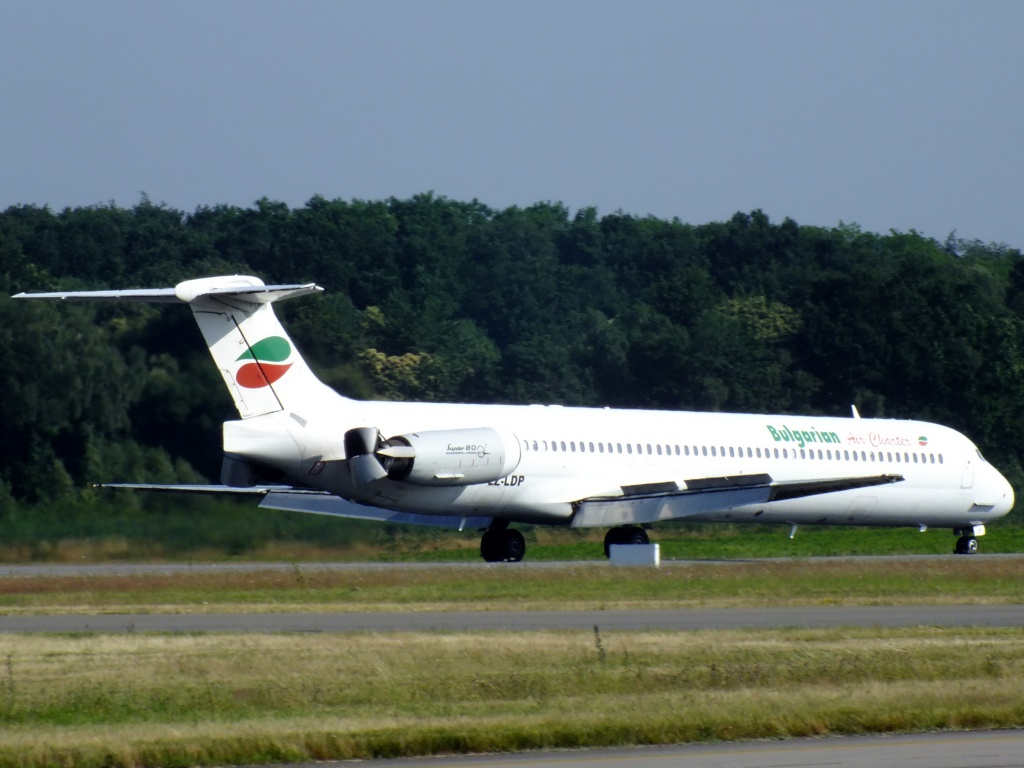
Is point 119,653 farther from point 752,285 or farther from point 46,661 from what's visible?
point 752,285

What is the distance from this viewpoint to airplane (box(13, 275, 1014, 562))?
31.4 meters

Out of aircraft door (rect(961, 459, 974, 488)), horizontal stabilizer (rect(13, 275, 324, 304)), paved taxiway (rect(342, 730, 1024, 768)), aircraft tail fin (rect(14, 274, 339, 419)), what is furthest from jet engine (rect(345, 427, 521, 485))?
paved taxiway (rect(342, 730, 1024, 768))

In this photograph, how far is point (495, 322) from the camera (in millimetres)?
109688

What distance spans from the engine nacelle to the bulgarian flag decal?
2403 millimetres

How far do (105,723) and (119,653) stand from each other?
169 inches

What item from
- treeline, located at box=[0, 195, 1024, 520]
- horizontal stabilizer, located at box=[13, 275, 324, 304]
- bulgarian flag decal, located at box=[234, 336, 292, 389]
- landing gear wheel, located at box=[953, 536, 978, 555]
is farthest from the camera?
treeline, located at box=[0, 195, 1024, 520]

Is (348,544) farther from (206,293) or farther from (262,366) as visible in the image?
(206,293)

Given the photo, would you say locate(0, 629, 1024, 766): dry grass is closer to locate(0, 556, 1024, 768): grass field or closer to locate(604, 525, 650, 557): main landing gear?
locate(0, 556, 1024, 768): grass field

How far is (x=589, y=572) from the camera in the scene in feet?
101

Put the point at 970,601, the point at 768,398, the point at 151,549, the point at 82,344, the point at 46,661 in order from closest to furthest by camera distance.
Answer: the point at 46,661 < the point at 970,601 < the point at 151,549 < the point at 82,344 < the point at 768,398

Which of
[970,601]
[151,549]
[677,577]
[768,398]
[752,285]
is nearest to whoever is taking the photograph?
[970,601]

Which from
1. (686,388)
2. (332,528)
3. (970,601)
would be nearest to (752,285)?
(686,388)

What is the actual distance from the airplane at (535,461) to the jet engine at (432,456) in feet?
0.10

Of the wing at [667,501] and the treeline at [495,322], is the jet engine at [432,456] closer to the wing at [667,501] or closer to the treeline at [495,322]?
the wing at [667,501]
